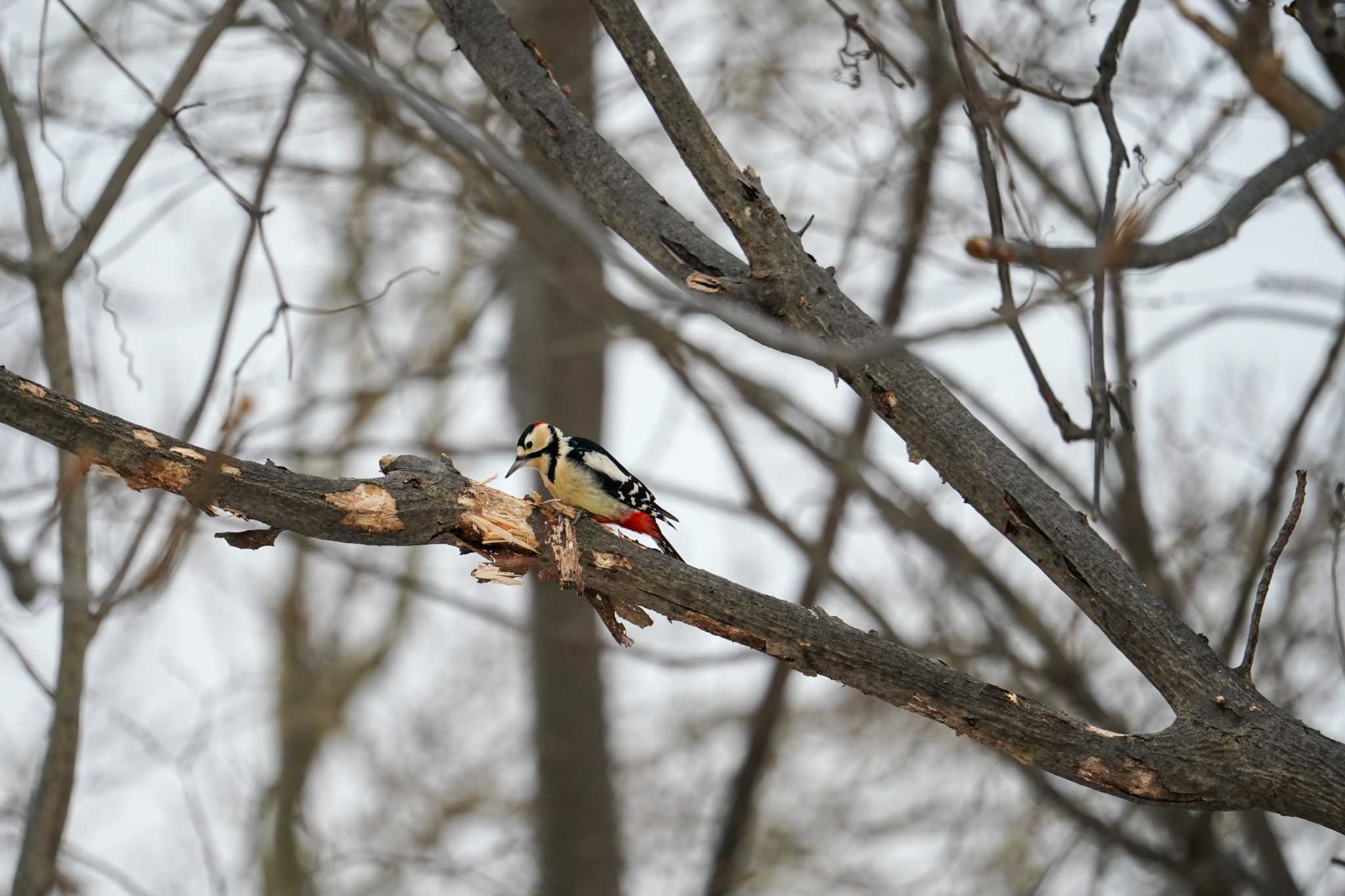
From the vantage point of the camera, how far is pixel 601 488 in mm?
4488

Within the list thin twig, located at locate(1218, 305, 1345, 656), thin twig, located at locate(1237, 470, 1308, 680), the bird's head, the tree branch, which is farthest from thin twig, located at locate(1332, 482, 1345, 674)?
the tree branch

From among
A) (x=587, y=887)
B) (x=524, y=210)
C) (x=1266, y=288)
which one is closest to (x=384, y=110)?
(x=524, y=210)

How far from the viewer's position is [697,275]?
10.4ft

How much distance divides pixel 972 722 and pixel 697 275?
136 centimetres

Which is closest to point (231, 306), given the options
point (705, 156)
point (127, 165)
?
point (127, 165)

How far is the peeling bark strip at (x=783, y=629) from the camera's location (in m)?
2.65

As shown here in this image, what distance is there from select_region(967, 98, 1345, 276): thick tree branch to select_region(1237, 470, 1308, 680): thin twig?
0.68 m

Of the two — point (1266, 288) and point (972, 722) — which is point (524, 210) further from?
point (972, 722)

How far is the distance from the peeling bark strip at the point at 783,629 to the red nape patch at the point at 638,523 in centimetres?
144

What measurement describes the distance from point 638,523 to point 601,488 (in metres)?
0.30

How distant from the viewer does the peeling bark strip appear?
2654 millimetres

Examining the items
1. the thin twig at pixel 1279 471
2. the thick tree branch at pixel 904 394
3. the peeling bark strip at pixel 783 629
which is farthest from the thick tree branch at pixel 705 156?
the thin twig at pixel 1279 471

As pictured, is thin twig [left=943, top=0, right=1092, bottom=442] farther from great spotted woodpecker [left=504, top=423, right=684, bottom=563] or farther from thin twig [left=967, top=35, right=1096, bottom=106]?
great spotted woodpecker [left=504, top=423, right=684, bottom=563]

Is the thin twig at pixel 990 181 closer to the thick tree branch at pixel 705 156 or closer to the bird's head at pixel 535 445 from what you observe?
the thick tree branch at pixel 705 156
